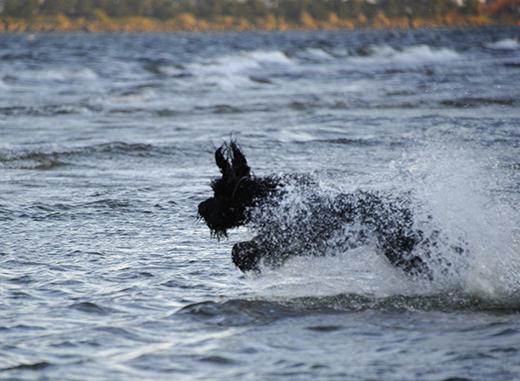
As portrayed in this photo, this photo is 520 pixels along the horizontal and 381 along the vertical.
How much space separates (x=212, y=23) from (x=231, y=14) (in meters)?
4.20

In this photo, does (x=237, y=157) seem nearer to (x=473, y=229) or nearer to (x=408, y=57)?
(x=473, y=229)

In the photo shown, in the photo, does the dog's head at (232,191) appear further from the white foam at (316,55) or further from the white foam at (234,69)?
the white foam at (316,55)

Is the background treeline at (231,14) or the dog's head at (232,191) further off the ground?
the background treeline at (231,14)

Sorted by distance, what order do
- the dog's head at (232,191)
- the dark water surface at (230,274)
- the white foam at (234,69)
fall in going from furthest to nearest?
the white foam at (234,69) < the dog's head at (232,191) < the dark water surface at (230,274)

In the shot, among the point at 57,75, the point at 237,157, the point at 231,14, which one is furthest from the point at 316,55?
the point at 231,14

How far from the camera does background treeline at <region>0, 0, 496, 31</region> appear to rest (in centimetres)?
10300

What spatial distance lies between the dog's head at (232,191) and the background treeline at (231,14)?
105 metres

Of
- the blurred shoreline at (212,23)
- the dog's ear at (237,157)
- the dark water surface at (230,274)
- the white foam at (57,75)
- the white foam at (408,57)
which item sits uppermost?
the blurred shoreline at (212,23)

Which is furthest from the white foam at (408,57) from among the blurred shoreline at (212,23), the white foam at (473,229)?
the blurred shoreline at (212,23)

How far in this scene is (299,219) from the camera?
14.1ft

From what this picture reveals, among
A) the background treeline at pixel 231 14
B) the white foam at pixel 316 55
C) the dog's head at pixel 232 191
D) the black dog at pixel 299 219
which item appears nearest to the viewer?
the black dog at pixel 299 219

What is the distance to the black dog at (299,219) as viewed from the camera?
418 centimetres

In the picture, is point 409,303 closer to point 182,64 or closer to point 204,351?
point 204,351

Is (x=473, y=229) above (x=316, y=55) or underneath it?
underneath
